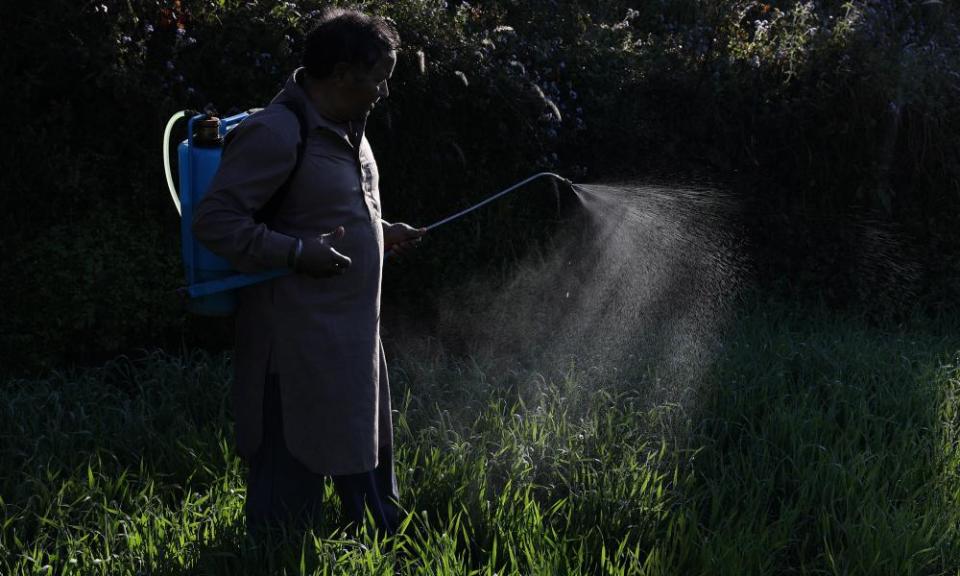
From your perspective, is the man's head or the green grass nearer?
the man's head

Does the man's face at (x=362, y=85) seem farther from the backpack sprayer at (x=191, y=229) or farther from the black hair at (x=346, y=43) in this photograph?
the backpack sprayer at (x=191, y=229)

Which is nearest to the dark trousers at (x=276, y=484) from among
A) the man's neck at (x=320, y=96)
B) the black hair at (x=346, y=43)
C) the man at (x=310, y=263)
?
the man at (x=310, y=263)

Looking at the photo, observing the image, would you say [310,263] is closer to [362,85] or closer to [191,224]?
[191,224]

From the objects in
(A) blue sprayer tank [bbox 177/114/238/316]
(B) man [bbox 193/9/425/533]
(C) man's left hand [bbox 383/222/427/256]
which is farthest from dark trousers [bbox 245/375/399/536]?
(C) man's left hand [bbox 383/222/427/256]

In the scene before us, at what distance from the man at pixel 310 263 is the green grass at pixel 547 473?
0.80 ft

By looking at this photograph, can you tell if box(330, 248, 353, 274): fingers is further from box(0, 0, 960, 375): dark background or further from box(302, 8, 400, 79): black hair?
box(0, 0, 960, 375): dark background

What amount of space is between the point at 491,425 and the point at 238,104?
6.00 feet

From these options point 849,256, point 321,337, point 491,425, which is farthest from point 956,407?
point 321,337

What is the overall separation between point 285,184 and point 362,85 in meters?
0.32

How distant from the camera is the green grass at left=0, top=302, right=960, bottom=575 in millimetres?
3125

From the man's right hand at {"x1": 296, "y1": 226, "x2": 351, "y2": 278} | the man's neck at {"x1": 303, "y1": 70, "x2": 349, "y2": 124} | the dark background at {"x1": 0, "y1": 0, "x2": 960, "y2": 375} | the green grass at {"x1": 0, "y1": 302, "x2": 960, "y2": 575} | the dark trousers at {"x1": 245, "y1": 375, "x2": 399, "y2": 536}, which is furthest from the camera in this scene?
the dark background at {"x1": 0, "y1": 0, "x2": 960, "y2": 375}

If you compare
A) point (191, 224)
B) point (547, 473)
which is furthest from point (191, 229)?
point (547, 473)

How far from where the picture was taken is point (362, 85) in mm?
2787

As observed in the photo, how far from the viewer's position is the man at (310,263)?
2715 mm
